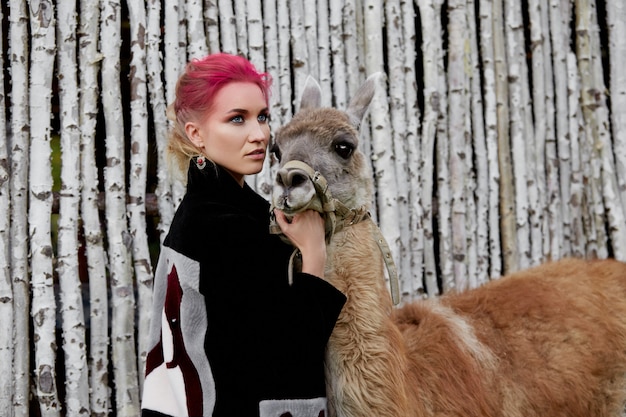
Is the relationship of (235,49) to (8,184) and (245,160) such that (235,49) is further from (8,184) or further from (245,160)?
(245,160)

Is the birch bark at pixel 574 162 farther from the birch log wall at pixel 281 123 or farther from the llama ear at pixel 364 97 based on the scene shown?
the llama ear at pixel 364 97

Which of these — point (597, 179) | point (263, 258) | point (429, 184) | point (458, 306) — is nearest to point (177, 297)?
point (263, 258)

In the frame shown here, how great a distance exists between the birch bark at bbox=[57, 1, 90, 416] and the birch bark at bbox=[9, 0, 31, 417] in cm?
17

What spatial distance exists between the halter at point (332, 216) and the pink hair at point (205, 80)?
373 millimetres

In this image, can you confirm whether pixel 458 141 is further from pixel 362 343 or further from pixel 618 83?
pixel 362 343

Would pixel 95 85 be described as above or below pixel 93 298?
above

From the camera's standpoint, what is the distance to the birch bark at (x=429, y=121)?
4.44m

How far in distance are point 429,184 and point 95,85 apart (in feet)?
7.20

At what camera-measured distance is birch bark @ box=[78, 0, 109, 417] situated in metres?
3.57

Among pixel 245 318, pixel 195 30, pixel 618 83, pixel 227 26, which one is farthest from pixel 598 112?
pixel 245 318

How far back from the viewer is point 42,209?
3436mm

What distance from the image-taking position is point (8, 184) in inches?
134

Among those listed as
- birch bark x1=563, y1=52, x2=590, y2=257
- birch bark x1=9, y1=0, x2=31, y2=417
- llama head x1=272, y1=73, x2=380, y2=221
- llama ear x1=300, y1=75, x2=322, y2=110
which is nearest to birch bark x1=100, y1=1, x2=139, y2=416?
birch bark x1=9, y1=0, x2=31, y2=417

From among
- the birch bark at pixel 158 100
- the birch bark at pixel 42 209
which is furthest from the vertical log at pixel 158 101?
the birch bark at pixel 42 209
